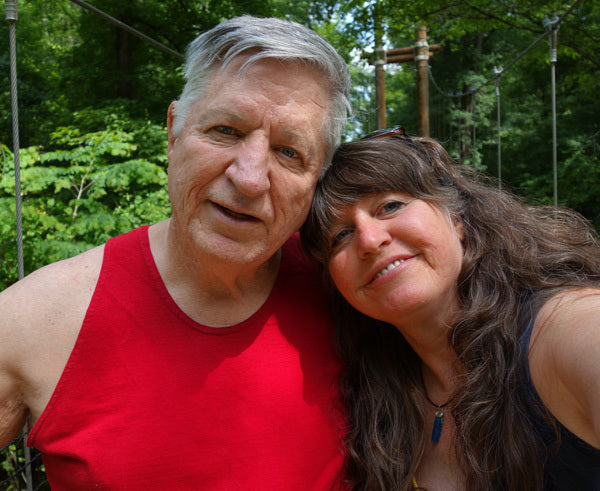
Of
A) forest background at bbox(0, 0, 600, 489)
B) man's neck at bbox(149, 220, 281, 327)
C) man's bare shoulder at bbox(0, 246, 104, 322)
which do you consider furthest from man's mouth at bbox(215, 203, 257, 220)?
forest background at bbox(0, 0, 600, 489)

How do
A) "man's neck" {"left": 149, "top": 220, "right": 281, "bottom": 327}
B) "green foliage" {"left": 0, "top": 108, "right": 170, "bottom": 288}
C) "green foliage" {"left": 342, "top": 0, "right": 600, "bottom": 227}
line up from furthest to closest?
"green foliage" {"left": 342, "top": 0, "right": 600, "bottom": 227}
"green foliage" {"left": 0, "top": 108, "right": 170, "bottom": 288}
"man's neck" {"left": 149, "top": 220, "right": 281, "bottom": 327}

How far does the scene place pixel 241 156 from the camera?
132cm

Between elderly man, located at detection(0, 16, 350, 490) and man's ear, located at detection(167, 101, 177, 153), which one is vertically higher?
man's ear, located at detection(167, 101, 177, 153)

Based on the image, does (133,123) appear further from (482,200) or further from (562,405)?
(562,405)

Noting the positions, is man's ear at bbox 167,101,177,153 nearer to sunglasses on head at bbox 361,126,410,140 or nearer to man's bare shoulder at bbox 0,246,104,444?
man's bare shoulder at bbox 0,246,104,444

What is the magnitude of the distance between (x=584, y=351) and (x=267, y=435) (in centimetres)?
79

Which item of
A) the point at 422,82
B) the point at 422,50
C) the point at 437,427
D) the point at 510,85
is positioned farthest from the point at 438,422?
the point at 510,85

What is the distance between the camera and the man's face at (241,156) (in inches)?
51.9

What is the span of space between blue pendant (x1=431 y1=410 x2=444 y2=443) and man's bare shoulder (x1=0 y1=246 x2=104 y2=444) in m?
1.06

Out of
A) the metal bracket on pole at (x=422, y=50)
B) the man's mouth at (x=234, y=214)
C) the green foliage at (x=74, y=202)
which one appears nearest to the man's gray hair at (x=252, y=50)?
the man's mouth at (x=234, y=214)

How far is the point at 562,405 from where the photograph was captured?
1183 millimetres

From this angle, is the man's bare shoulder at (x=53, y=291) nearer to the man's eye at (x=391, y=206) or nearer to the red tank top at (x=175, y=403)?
the red tank top at (x=175, y=403)

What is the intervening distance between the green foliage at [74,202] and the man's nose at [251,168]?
2.50 metres

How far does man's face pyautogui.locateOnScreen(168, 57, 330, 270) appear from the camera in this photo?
1.32m
